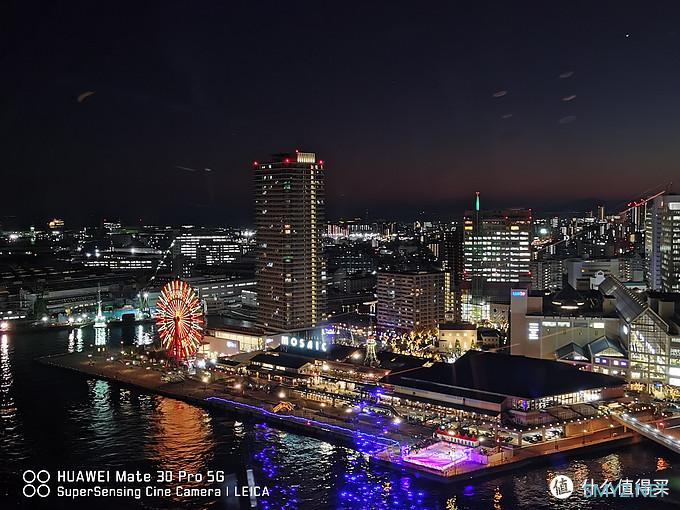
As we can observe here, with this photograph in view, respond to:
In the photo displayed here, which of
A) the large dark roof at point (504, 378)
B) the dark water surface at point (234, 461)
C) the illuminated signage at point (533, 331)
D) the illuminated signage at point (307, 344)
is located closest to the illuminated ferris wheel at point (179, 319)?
the illuminated signage at point (307, 344)

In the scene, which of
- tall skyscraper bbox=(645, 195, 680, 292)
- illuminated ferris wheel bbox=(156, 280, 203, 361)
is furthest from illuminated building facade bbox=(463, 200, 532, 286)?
illuminated ferris wheel bbox=(156, 280, 203, 361)

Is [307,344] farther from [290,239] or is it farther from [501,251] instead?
[501,251]

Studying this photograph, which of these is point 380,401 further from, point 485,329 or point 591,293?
point 591,293

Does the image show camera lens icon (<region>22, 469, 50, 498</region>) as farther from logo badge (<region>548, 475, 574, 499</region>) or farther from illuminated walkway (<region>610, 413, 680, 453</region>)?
illuminated walkway (<region>610, 413, 680, 453</region>)

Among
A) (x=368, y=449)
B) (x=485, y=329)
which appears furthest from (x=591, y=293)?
(x=368, y=449)

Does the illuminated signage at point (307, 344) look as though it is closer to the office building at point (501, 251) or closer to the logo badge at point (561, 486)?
the logo badge at point (561, 486)

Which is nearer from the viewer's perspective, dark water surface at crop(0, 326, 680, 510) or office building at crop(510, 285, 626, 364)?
dark water surface at crop(0, 326, 680, 510)
